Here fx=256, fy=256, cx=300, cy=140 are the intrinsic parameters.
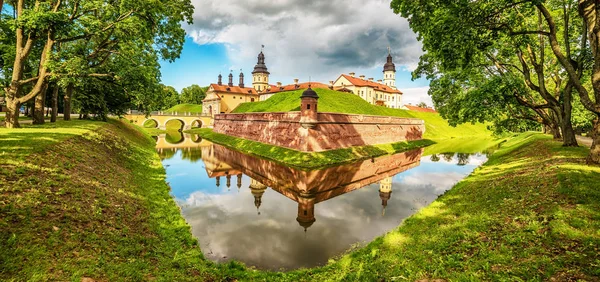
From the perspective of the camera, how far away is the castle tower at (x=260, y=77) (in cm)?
7469

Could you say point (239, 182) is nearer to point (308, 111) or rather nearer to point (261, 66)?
point (308, 111)

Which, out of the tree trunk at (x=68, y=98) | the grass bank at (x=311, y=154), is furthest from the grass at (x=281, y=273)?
the tree trunk at (x=68, y=98)

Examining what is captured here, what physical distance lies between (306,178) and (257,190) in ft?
9.79

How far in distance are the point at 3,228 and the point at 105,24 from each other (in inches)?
521

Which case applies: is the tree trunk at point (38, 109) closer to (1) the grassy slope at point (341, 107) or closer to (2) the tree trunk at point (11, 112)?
(2) the tree trunk at point (11, 112)

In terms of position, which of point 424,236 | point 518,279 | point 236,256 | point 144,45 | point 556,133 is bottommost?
point 236,256

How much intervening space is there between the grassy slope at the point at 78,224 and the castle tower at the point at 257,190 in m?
3.33

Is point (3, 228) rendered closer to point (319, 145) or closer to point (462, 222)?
point (462, 222)

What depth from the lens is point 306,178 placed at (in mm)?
14484

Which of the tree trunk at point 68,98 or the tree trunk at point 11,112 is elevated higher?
the tree trunk at point 68,98

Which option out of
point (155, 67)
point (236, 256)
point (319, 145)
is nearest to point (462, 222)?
point (236, 256)

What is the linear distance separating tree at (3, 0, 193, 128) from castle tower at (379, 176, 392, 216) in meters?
14.4

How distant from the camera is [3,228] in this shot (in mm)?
4129

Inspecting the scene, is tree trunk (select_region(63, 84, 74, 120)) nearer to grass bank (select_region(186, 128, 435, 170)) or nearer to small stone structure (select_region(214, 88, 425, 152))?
grass bank (select_region(186, 128, 435, 170))
